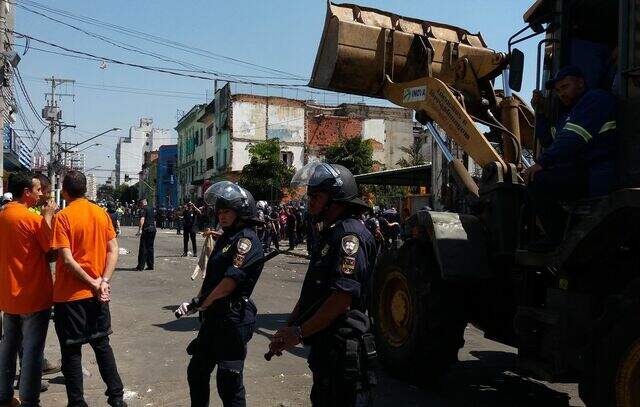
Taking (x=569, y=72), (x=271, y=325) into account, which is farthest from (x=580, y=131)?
(x=271, y=325)

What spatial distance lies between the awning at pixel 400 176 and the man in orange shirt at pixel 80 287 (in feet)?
26.9

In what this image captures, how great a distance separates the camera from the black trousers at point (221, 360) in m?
3.72

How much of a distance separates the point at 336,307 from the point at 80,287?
2295mm

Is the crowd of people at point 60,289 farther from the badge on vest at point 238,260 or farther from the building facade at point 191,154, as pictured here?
the building facade at point 191,154

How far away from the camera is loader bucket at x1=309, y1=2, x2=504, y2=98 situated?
23.6 feet

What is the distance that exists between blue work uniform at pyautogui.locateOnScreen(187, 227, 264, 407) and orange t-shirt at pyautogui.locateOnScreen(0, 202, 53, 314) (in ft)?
4.92

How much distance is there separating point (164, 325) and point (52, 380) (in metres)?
2.74

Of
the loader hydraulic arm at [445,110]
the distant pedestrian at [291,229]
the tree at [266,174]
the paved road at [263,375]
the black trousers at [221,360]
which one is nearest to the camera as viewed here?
the black trousers at [221,360]

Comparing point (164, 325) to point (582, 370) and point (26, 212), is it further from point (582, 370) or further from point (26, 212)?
point (582, 370)

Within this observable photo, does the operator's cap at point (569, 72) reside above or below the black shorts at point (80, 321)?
above

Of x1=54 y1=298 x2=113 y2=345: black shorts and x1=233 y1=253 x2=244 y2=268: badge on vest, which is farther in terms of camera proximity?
Answer: x1=54 y1=298 x2=113 y2=345: black shorts

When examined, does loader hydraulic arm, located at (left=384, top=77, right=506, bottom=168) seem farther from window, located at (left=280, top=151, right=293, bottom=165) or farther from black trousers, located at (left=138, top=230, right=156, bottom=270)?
window, located at (left=280, top=151, right=293, bottom=165)

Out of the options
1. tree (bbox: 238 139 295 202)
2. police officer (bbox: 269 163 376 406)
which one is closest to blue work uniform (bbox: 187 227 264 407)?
police officer (bbox: 269 163 376 406)

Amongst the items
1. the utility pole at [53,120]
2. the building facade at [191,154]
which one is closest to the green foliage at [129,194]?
the building facade at [191,154]
